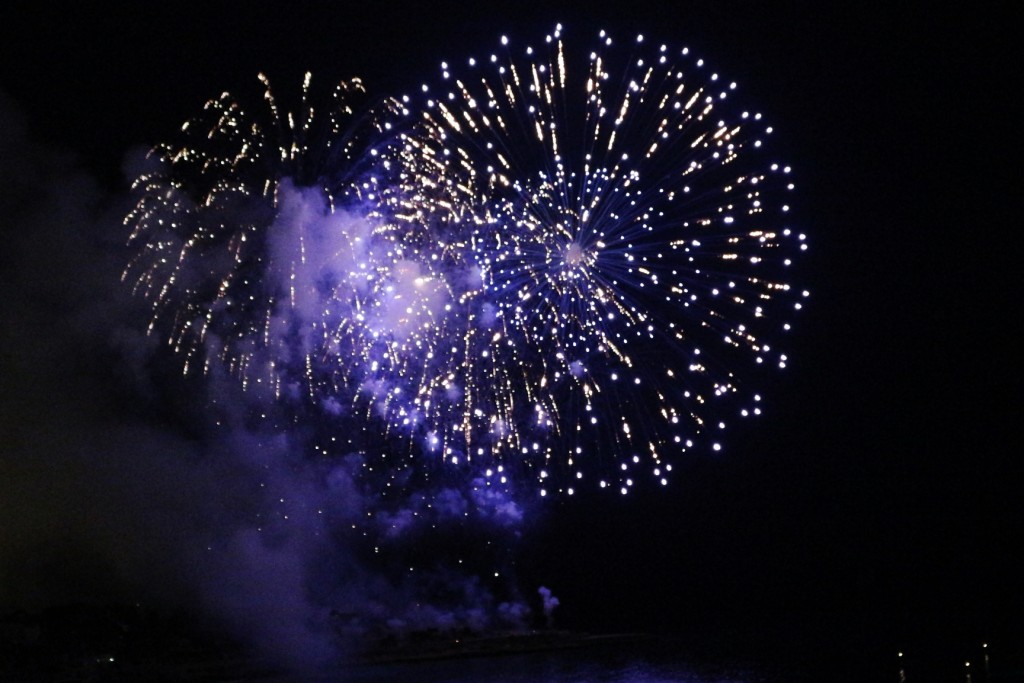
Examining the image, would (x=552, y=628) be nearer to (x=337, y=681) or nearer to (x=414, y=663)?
(x=414, y=663)

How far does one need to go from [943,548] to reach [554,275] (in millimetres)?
26767

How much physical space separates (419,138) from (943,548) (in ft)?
96.8

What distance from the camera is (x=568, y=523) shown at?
35219 millimetres

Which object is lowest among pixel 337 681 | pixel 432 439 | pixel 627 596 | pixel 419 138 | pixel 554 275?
pixel 337 681

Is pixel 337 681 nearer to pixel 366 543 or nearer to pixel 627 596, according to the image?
pixel 366 543

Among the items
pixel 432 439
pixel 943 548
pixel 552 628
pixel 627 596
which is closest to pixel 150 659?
pixel 432 439

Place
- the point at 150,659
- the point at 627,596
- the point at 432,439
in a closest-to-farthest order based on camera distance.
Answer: the point at 432,439 → the point at 150,659 → the point at 627,596

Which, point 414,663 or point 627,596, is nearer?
point 414,663

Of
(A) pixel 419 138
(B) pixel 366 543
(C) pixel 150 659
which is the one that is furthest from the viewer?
(B) pixel 366 543

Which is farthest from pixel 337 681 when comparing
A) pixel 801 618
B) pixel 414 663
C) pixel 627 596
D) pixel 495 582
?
pixel 801 618

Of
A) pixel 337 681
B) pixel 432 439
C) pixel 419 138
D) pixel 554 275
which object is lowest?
pixel 337 681

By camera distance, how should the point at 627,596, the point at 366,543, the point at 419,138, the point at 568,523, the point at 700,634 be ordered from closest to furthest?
the point at 419,138
the point at 366,543
the point at 700,634
the point at 568,523
the point at 627,596

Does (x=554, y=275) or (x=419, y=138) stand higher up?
(x=419, y=138)

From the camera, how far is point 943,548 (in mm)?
36156
